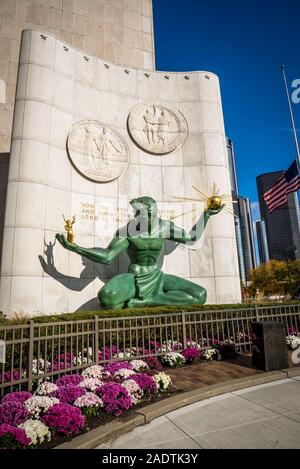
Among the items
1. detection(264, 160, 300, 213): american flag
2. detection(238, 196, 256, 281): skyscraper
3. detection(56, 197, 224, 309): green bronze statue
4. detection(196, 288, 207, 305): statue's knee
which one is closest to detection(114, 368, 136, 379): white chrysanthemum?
detection(56, 197, 224, 309): green bronze statue

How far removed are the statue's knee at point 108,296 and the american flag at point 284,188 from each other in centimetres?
889

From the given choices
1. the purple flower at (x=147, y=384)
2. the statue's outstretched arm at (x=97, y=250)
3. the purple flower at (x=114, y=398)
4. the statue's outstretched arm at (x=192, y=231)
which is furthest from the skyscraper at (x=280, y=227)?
the purple flower at (x=114, y=398)

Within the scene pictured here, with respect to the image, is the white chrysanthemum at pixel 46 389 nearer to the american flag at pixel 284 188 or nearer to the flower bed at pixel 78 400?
the flower bed at pixel 78 400

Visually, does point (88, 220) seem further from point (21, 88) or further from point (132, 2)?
point (132, 2)

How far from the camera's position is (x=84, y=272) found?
10.5 m

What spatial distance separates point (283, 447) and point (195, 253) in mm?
8912

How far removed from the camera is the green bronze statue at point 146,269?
9.05 metres

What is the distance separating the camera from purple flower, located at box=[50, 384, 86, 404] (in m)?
4.45

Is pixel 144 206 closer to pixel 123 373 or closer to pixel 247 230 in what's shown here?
pixel 123 373

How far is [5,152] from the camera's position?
14.3 metres

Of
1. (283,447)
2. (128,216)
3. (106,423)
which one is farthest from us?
(128,216)

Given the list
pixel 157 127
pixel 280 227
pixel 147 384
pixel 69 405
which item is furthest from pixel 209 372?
pixel 280 227

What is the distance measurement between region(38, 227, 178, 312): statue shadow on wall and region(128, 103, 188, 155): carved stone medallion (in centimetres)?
460

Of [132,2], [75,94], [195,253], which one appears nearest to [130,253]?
[195,253]
